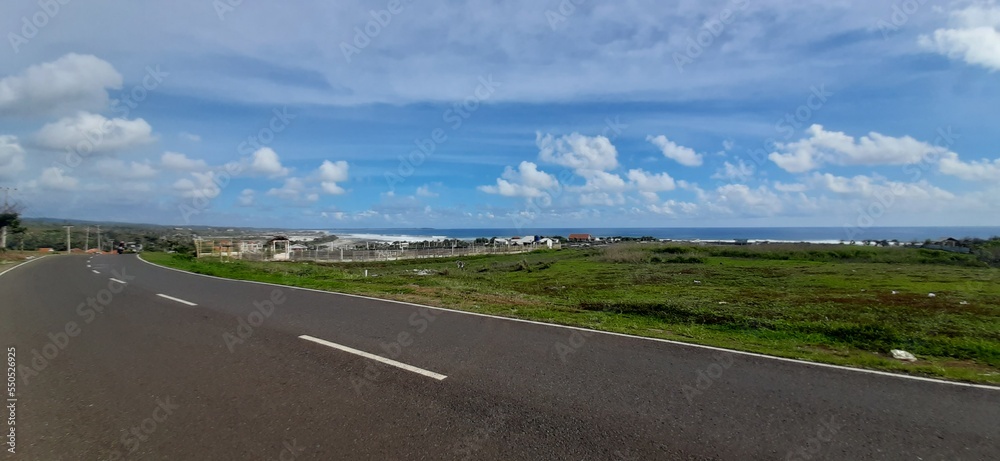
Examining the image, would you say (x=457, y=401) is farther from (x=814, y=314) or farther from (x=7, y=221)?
(x=7, y=221)

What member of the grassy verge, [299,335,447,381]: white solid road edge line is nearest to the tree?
the grassy verge

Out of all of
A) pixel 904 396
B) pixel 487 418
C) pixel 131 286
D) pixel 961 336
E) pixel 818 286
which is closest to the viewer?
pixel 487 418

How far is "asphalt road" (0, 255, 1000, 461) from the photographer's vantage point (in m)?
4.07

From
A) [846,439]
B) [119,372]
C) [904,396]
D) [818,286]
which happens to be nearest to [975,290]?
[818,286]

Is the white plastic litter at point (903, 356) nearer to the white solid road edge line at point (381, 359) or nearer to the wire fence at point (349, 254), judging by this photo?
the white solid road edge line at point (381, 359)

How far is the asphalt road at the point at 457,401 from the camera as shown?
407cm

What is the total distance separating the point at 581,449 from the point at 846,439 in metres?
2.60

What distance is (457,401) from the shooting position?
5094 millimetres

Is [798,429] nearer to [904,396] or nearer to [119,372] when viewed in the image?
[904,396]

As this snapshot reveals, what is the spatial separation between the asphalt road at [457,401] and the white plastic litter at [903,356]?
78.9 inches

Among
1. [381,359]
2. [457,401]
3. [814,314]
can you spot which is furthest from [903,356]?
[381,359]

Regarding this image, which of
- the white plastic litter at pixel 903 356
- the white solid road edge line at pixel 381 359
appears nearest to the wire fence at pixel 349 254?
the white solid road edge line at pixel 381 359

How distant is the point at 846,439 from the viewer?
14.1 ft

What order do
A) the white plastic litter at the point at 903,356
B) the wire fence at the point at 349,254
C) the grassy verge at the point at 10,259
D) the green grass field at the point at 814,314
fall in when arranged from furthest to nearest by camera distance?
the wire fence at the point at 349,254, the grassy verge at the point at 10,259, the green grass field at the point at 814,314, the white plastic litter at the point at 903,356
